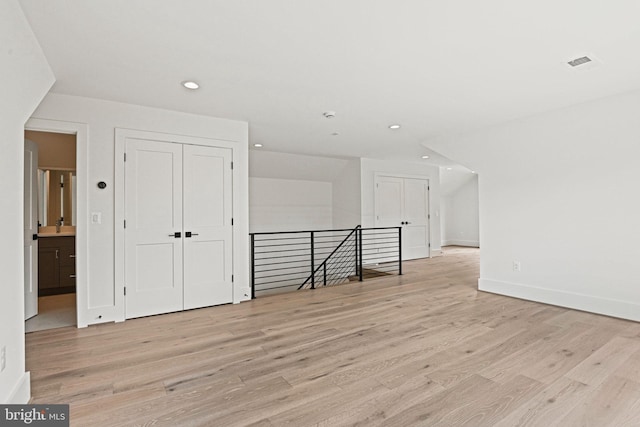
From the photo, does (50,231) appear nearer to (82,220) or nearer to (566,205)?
(82,220)

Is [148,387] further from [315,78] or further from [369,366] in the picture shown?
[315,78]

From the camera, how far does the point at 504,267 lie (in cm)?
446

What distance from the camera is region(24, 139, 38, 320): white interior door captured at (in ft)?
11.8

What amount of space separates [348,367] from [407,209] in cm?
589

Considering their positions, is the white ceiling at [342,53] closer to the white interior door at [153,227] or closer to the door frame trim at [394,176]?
the white interior door at [153,227]

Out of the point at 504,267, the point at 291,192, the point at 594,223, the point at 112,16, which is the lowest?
the point at 504,267

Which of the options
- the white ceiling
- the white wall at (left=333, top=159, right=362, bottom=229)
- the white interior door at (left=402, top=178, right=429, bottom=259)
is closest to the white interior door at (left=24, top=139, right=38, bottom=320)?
the white ceiling

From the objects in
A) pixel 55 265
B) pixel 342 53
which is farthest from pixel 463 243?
pixel 55 265

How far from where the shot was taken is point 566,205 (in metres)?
3.84

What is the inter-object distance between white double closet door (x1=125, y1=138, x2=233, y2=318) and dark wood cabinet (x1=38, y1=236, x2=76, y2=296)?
204cm

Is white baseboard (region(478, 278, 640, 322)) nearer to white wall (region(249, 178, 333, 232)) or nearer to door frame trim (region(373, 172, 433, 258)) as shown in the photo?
door frame trim (region(373, 172, 433, 258))

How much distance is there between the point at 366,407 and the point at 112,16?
9.22ft

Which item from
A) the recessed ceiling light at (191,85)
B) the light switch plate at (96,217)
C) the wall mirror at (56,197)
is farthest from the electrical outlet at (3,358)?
the wall mirror at (56,197)

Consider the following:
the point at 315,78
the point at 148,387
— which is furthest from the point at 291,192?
the point at 148,387
